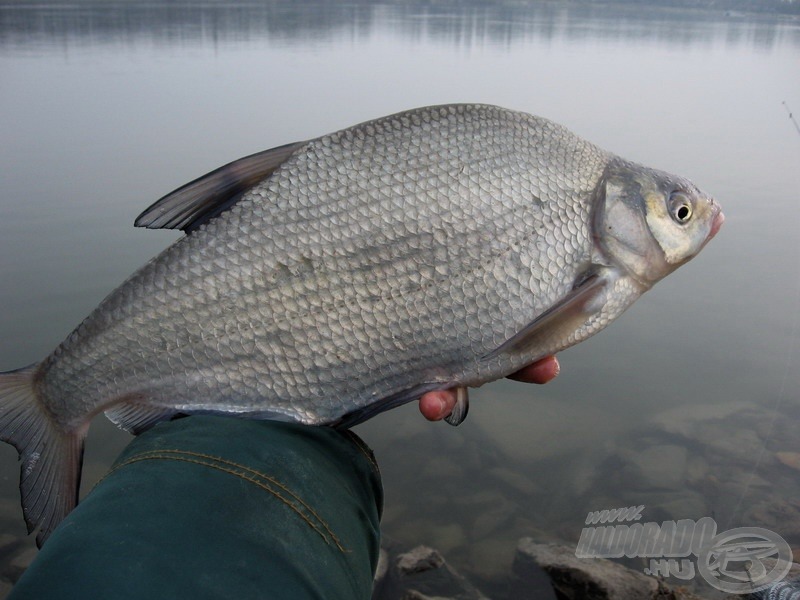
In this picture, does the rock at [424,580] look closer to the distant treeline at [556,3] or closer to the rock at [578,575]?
the rock at [578,575]

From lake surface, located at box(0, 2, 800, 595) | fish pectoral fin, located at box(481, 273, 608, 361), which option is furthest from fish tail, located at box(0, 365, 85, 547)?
lake surface, located at box(0, 2, 800, 595)

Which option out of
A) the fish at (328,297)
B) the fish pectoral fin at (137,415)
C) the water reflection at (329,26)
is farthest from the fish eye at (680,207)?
the water reflection at (329,26)

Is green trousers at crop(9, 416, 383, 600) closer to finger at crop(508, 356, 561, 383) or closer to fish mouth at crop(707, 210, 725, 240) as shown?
finger at crop(508, 356, 561, 383)

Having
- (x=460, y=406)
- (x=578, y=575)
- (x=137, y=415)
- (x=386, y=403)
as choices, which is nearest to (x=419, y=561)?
(x=578, y=575)

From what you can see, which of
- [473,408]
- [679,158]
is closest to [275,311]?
[473,408]

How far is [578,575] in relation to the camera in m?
2.96

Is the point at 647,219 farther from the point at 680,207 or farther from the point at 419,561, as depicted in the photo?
the point at 419,561

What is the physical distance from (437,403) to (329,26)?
28.4m

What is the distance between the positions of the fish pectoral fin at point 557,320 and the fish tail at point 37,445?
1.01 m

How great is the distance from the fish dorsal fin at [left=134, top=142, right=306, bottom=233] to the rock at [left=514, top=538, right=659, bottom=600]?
6.83ft

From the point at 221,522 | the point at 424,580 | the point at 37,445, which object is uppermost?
the point at 221,522

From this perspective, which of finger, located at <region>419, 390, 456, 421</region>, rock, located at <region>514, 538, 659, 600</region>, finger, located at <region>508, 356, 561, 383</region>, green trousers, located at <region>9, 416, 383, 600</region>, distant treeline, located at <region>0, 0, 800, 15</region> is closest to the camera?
green trousers, located at <region>9, 416, 383, 600</region>

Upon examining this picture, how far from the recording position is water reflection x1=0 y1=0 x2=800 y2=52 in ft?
70.0

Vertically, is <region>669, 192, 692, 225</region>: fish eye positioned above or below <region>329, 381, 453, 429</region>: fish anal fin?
above
